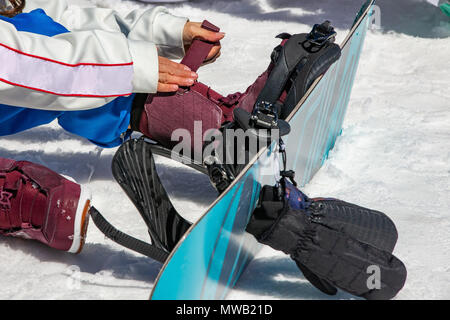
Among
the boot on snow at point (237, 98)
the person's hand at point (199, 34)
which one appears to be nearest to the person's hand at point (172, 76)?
the boot on snow at point (237, 98)

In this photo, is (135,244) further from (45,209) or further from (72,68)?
(72,68)

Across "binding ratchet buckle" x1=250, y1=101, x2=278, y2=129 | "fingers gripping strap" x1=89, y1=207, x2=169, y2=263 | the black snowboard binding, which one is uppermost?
"binding ratchet buckle" x1=250, y1=101, x2=278, y2=129

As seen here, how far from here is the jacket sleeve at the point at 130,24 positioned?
1.48 m

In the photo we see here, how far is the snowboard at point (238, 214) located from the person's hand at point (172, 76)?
260 mm

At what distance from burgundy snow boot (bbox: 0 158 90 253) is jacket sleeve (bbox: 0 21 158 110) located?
0.18 meters

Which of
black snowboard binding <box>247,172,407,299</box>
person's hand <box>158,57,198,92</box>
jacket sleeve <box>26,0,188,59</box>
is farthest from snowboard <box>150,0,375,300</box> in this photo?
jacket sleeve <box>26,0,188,59</box>

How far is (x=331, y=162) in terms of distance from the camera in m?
1.55

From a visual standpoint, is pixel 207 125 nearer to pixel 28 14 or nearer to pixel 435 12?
pixel 28 14

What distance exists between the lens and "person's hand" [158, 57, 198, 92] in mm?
1284

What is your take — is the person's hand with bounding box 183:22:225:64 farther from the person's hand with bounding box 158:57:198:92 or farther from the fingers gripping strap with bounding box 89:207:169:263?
the fingers gripping strap with bounding box 89:207:169:263

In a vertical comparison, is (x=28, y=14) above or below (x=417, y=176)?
above
